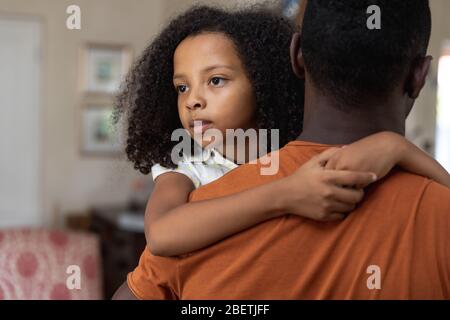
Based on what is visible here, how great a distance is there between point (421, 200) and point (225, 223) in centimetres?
22

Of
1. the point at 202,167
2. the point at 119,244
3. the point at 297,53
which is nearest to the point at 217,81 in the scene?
the point at 202,167

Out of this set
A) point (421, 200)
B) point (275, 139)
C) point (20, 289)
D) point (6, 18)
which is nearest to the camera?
point (421, 200)

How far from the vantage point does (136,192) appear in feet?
15.0

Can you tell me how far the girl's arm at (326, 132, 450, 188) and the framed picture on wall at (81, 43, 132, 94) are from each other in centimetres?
410

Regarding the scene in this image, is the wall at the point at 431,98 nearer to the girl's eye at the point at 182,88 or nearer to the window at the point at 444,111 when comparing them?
the window at the point at 444,111

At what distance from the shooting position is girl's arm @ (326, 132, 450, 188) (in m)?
0.66

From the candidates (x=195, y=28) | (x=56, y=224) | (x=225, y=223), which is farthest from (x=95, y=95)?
(x=225, y=223)

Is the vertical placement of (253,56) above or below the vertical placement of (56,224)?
above

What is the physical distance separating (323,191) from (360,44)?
0.57 ft

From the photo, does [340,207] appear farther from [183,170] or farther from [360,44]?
[183,170]

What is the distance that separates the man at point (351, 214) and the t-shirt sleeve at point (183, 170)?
0.92ft

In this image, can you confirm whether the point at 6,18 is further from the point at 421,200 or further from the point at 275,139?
the point at 421,200

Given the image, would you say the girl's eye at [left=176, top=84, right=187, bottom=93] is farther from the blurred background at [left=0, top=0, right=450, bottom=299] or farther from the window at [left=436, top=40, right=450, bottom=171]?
the window at [left=436, top=40, right=450, bottom=171]

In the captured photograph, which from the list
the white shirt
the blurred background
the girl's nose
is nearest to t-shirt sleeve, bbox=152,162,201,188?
the white shirt
